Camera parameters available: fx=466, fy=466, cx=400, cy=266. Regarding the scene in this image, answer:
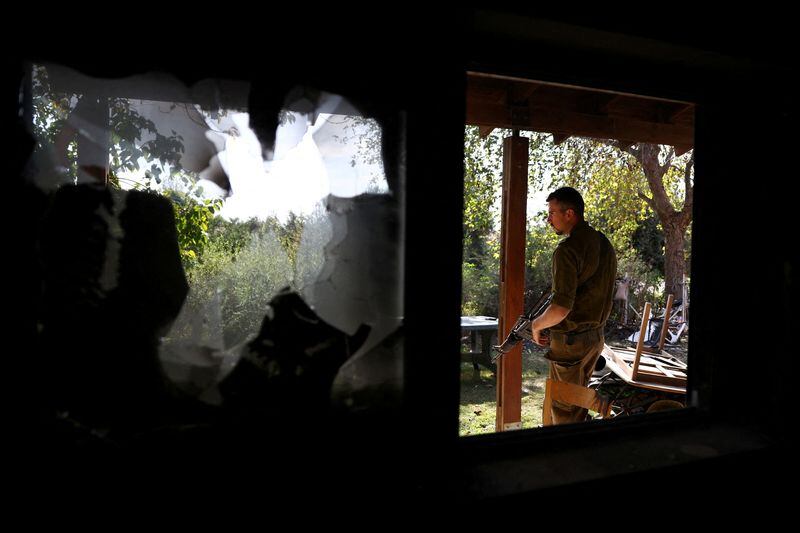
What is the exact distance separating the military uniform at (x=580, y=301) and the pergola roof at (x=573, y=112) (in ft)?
3.50

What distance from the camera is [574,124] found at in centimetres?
403

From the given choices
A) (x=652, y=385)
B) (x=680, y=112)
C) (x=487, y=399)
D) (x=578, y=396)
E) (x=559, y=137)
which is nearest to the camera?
(x=578, y=396)

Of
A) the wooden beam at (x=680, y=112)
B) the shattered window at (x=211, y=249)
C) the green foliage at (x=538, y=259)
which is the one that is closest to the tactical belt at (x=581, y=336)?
the wooden beam at (x=680, y=112)

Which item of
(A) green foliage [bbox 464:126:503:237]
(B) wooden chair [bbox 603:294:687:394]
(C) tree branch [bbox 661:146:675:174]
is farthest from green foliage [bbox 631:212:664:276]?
(B) wooden chair [bbox 603:294:687:394]

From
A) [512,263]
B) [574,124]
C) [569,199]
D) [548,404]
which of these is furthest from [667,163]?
[548,404]

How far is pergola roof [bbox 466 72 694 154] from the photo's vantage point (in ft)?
12.3

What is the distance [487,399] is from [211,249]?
5.27m

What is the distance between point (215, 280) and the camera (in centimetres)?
135

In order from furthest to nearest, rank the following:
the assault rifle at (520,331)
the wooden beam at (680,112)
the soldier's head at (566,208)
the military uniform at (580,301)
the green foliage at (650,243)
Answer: the green foliage at (650,243)
the wooden beam at (680,112)
the assault rifle at (520,331)
the soldier's head at (566,208)
the military uniform at (580,301)

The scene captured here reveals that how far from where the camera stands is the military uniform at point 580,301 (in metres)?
3.32

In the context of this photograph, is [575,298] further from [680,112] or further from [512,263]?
[680,112]

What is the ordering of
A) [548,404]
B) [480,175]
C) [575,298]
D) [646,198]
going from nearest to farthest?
[548,404] → [575,298] → [480,175] → [646,198]

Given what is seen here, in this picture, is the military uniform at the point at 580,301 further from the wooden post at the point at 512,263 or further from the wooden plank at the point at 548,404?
the wooden post at the point at 512,263

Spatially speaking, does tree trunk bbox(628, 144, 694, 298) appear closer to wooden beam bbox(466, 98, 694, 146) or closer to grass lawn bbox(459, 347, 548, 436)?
grass lawn bbox(459, 347, 548, 436)
